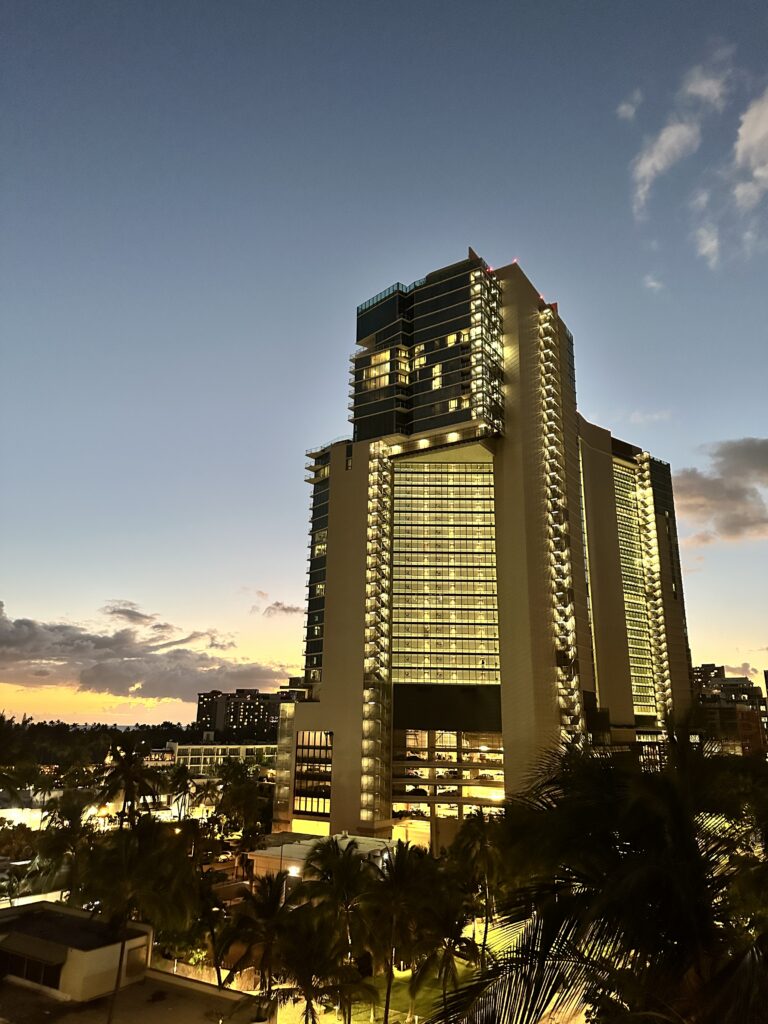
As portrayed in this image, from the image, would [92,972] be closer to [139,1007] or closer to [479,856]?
[139,1007]

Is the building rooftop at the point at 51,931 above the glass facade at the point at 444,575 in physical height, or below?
below

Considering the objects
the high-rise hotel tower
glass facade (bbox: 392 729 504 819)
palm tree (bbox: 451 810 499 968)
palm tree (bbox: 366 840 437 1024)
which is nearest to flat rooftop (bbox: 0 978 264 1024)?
palm tree (bbox: 366 840 437 1024)

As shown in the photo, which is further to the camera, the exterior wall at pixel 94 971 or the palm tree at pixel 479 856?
the palm tree at pixel 479 856

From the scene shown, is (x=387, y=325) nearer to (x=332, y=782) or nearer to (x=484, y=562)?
(x=484, y=562)

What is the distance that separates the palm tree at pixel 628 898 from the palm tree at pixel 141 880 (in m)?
28.3

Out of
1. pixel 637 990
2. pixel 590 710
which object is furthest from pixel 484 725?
pixel 637 990

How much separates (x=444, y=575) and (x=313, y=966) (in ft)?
296

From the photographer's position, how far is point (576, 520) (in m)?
123

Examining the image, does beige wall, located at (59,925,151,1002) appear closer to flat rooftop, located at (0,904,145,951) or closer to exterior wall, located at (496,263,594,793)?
flat rooftop, located at (0,904,145,951)

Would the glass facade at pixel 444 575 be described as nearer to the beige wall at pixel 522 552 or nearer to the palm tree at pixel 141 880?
the beige wall at pixel 522 552

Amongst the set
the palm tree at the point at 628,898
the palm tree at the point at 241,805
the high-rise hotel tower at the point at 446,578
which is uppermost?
the high-rise hotel tower at the point at 446,578

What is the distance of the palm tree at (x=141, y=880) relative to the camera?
104ft

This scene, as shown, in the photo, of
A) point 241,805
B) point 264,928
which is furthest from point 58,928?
point 241,805

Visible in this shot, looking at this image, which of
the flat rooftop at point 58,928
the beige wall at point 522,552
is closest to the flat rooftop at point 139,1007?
the flat rooftop at point 58,928
